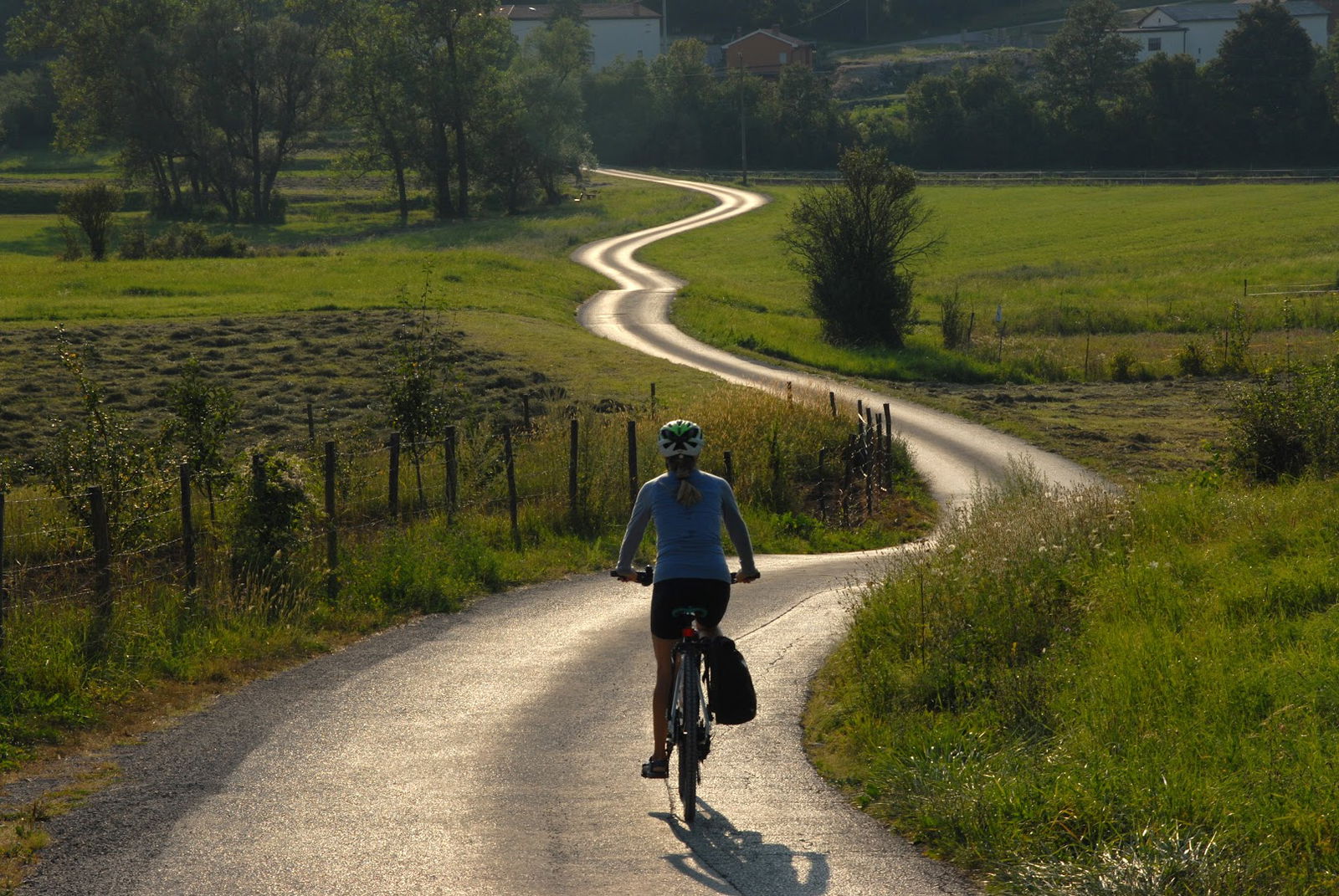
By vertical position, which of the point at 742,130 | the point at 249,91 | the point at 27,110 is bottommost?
the point at 742,130

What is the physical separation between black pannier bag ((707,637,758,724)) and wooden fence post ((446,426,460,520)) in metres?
9.67

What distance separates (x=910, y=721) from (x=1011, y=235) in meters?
81.1

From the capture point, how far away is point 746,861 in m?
6.60

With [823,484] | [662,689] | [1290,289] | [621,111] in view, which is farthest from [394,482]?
[621,111]

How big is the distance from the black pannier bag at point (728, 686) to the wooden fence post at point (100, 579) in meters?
5.49

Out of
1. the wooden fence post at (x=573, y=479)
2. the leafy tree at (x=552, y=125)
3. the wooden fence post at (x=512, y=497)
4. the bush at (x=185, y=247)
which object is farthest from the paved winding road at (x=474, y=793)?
the leafy tree at (x=552, y=125)

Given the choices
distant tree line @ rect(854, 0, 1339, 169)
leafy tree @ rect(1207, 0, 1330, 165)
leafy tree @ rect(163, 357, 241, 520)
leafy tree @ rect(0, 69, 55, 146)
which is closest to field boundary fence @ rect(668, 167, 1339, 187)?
distant tree line @ rect(854, 0, 1339, 169)

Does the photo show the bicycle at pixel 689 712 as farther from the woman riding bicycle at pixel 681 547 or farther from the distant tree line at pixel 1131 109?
the distant tree line at pixel 1131 109

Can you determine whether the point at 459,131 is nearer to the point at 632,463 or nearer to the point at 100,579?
the point at 632,463

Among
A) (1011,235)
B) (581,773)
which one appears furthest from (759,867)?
(1011,235)

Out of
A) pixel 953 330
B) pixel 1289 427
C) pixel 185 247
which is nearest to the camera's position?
pixel 1289 427

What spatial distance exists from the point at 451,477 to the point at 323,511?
2.66 metres

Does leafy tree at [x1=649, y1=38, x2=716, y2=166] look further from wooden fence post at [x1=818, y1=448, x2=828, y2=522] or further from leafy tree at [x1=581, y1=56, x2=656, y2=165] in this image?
wooden fence post at [x1=818, y1=448, x2=828, y2=522]

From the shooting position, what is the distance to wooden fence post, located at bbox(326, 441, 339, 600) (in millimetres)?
13430
